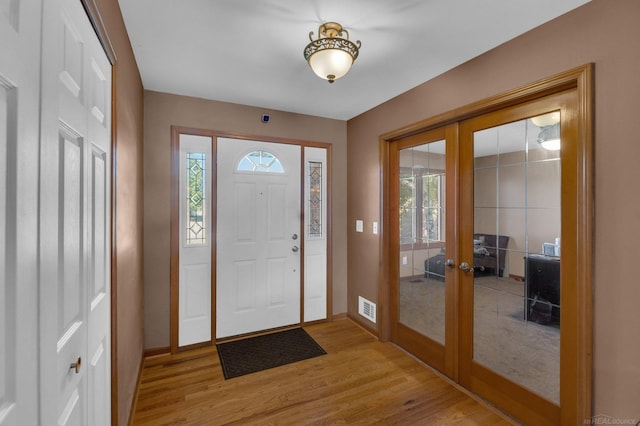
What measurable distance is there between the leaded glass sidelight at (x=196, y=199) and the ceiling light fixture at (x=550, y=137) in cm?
283

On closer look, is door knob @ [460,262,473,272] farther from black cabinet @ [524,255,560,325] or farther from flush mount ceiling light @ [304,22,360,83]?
flush mount ceiling light @ [304,22,360,83]

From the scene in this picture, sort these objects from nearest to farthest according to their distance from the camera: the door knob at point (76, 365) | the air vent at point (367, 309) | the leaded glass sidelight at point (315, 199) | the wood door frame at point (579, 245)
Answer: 1. the door knob at point (76, 365)
2. the wood door frame at point (579, 245)
3. the air vent at point (367, 309)
4. the leaded glass sidelight at point (315, 199)

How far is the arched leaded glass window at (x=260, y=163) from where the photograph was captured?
3162 mm

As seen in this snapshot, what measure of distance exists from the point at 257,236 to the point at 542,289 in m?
2.53

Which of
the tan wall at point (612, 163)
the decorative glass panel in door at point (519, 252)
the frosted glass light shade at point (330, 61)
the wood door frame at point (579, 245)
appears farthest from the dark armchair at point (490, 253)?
the frosted glass light shade at point (330, 61)

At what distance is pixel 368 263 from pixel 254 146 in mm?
1821

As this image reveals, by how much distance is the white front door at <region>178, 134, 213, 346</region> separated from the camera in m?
2.89

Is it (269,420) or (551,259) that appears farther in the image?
(269,420)

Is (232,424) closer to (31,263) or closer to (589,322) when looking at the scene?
(31,263)

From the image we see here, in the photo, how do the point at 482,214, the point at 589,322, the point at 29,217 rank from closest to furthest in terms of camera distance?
the point at 29,217 → the point at 589,322 → the point at 482,214

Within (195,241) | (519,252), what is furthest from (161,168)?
(519,252)

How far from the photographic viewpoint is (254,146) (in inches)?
126

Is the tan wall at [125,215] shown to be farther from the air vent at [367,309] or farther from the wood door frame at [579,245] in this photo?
the wood door frame at [579,245]

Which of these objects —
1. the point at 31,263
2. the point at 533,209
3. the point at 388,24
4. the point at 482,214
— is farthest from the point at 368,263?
the point at 31,263
